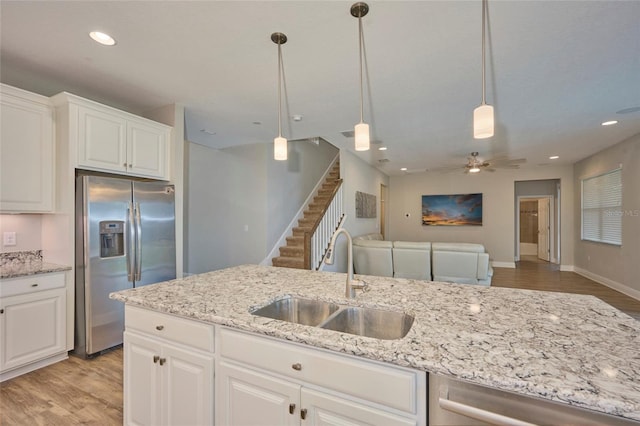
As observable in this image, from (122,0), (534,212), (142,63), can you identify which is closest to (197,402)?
(122,0)

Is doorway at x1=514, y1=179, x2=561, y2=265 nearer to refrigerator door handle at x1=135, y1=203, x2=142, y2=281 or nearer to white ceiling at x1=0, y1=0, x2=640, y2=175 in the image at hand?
white ceiling at x1=0, y1=0, x2=640, y2=175

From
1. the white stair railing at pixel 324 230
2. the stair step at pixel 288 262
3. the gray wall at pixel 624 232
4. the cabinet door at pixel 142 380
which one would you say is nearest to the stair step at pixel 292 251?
the stair step at pixel 288 262

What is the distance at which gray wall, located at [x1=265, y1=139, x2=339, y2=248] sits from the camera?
5.75 m

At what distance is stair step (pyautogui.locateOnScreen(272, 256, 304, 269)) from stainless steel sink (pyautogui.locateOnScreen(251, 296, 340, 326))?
3.42 m

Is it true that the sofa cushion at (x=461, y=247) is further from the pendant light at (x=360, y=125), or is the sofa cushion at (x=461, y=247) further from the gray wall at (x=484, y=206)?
the gray wall at (x=484, y=206)

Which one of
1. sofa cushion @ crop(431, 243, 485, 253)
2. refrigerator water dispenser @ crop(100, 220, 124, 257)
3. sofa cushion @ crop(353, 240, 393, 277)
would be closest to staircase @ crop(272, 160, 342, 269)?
sofa cushion @ crop(353, 240, 393, 277)

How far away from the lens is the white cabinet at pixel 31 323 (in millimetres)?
2309

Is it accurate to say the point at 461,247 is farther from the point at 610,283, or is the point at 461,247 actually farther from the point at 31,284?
the point at 31,284

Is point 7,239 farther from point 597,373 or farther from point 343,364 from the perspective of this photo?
point 597,373

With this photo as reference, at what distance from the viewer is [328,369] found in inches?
43.2

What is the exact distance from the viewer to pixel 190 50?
228 centimetres

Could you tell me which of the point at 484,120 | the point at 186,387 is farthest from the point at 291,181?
the point at 186,387

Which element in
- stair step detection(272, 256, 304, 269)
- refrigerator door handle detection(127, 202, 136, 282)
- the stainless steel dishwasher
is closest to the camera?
the stainless steel dishwasher

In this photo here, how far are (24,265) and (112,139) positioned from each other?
141 cm
